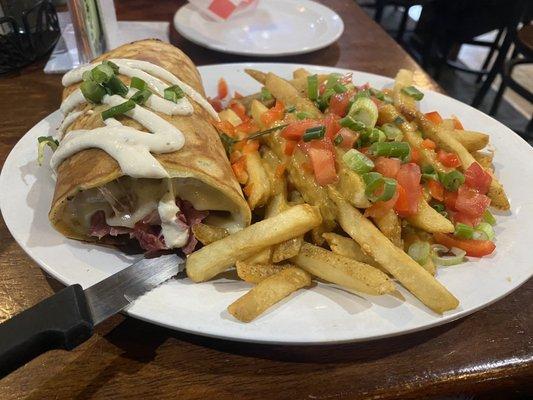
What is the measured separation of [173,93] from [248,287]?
0.73 metres

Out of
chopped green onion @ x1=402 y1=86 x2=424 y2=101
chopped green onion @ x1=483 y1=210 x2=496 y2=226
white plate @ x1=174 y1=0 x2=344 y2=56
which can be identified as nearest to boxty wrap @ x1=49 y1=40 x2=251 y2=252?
chopped green onion @ x1=483 y1=210 x2=496 y2=226

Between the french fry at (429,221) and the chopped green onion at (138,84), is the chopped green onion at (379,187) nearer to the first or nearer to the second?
the french fry at (429,221)

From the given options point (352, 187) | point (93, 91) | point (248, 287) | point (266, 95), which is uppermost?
point (93, 91)

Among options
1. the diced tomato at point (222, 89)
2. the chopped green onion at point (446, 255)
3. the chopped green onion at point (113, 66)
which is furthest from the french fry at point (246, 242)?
the diced tomato at point (222, 89)

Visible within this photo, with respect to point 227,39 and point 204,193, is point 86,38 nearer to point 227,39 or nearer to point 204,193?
point 227,39

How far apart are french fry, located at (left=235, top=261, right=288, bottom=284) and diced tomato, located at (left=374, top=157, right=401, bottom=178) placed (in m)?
0.45

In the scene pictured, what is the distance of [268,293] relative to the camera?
1.27m

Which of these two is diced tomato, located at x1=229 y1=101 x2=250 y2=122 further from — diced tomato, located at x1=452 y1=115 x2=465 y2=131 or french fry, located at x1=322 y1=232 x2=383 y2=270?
diced tomato, located at x1=452 y1=115 x2=465 y2=131

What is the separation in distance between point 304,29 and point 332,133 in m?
1.74

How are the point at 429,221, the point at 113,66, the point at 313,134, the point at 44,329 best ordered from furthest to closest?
the point at 113,66 → the point at 313,134 → the point at 429,221 → the point at 44,329

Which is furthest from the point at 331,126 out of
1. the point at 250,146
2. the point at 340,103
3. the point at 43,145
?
the point at 43,145

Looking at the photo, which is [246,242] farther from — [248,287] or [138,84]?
[138,84]

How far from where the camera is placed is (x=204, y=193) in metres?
1.52

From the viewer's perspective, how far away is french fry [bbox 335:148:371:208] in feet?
4.68
